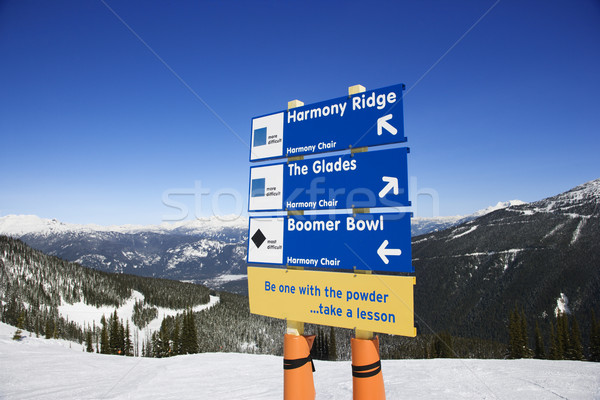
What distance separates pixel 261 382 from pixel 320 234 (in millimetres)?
10338

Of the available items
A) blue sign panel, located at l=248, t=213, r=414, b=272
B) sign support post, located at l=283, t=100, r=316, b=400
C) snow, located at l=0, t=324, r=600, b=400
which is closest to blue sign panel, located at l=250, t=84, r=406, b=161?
blue sign panel, located at l=248, t=213, r=414, b=272

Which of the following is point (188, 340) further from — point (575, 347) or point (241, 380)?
point (575, 347)

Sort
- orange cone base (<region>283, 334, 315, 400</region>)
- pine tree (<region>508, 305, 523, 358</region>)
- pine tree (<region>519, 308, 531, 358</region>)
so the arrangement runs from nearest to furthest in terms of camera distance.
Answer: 1. orange cone base (<region>283, 334, 315, 400</region>)
2. pine tree (<region>519, 308, 531, 358</region>)
3. pine tree (<region>508, 305, 523, 358</region>)

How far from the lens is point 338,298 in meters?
7.11

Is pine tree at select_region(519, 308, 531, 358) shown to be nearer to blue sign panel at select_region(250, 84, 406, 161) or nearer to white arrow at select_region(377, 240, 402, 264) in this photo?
white arrow at select_region(377, 240, 402, 264)

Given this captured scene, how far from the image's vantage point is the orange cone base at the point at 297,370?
23.6 feet

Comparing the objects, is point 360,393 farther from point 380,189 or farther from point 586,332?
point 586,332

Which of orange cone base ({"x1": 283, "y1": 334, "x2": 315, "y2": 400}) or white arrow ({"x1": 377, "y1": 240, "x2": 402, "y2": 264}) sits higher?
white arrow ({"x1": 377, "y1": 240, "x2": 402, "y2": 264})

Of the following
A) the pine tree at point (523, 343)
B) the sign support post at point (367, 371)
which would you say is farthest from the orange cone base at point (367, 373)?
the pine tree at point (523, 343)

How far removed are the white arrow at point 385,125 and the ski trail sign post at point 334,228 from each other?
0.07 ft

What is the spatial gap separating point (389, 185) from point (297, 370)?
455 cm

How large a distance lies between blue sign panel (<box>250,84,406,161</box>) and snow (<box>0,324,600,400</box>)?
28.2 feet

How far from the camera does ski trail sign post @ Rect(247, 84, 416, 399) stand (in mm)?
6508

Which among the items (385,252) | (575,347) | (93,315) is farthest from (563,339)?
(93,315)
